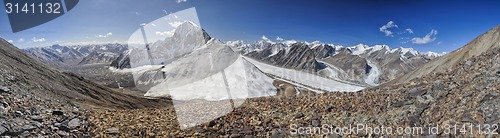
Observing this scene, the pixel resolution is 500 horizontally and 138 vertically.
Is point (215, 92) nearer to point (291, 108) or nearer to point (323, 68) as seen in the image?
point (291, 108)

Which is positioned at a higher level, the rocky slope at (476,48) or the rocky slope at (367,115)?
the rocky slope at (476,48)

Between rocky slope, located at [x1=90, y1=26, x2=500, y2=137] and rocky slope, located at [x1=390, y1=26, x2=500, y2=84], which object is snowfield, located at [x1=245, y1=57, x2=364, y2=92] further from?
rocky slope, located at [x1=90, y1=26, x2=500, y2=137]

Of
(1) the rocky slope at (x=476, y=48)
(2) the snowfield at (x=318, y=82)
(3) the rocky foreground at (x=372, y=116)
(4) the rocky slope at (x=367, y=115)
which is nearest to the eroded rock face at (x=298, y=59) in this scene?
(2) the snowfield at (x=318, y=82)

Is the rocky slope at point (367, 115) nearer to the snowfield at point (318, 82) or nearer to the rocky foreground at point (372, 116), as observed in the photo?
A: the rocky foreground at point (372, 116)

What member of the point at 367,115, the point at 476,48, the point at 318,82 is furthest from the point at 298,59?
the point at 367,115

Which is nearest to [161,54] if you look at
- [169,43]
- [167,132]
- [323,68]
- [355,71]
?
[169,43]

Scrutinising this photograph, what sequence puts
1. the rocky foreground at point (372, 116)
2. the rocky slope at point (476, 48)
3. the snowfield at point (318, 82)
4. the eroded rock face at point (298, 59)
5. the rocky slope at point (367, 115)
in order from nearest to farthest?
the rocky foreground at point (372, 116) < the rocky slope at point (367, 115) < the rocky slope at point (476, 48) < the snowfield at point (318, 82) < the eroded rock face at point (298, 59)

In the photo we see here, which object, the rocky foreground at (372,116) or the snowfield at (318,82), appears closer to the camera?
the rocky foreground at (372,116)
